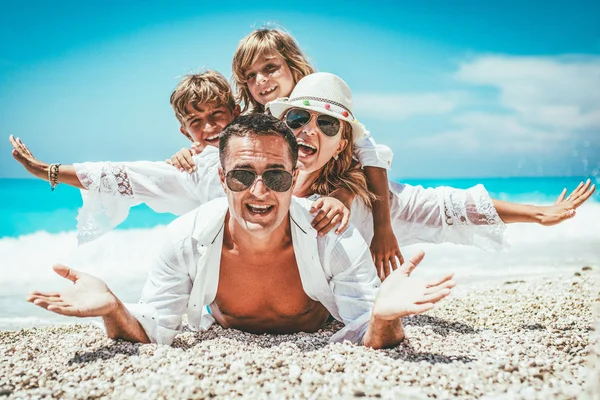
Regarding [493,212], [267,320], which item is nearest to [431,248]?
[493,212]

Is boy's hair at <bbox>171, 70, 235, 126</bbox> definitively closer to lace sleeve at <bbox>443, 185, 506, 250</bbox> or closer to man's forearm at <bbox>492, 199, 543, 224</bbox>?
lace sleeve at <bbox>443, 185, 506, 250</bbox>

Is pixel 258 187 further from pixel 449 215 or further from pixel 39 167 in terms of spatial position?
pixel 39 167

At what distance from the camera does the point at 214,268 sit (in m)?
3.94

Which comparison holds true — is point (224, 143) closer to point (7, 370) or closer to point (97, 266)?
point (7, 370)

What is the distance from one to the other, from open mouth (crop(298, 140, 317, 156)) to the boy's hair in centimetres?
139

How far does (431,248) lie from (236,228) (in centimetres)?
1076

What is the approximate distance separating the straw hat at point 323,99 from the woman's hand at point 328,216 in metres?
1.01

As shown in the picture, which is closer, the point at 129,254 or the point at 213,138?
the point at 213,138

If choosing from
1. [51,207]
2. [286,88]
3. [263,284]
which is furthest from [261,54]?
[51,207]

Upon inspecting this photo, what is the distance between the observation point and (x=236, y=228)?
4.04 meters

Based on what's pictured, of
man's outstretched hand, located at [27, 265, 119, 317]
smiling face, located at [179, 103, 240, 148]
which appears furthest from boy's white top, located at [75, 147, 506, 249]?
man's outstretched hand, located at [27, 265, 119, 317]

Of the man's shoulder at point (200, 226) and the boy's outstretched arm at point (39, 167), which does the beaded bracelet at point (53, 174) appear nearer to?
the boy's outstretched arm at point (39, 167)

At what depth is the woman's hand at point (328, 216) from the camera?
3.90 metres

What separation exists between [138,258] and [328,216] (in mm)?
11886
